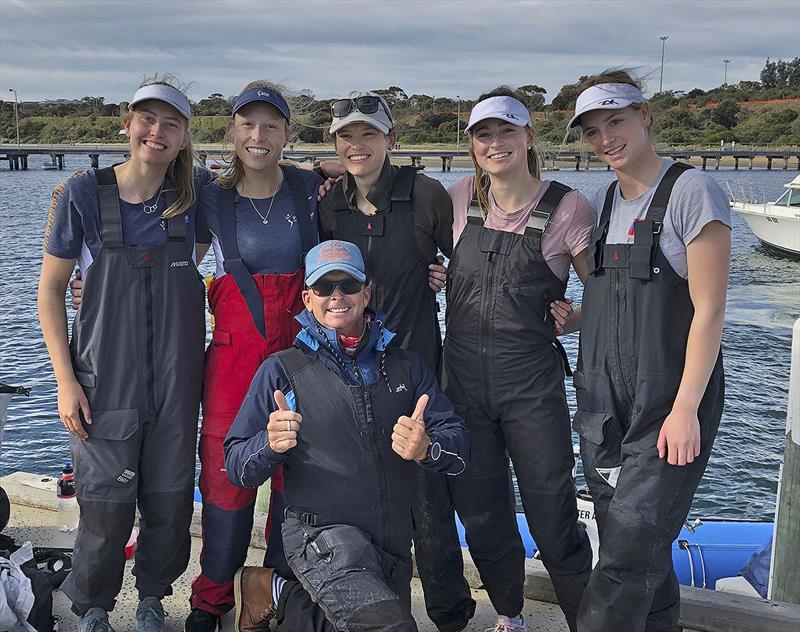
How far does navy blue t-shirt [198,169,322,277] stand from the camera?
135 inches

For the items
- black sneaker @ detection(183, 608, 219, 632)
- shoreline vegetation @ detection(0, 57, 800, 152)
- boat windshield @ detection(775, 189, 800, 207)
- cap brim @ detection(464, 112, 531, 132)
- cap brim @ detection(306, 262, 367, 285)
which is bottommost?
black sneaker @ detection(183, 608, 219, 632)

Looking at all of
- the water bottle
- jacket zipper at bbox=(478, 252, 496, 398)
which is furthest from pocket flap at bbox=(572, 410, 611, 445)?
the water bottle

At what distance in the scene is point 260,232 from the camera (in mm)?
3445

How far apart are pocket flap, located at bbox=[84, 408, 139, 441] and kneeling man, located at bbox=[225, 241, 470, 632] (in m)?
0.43

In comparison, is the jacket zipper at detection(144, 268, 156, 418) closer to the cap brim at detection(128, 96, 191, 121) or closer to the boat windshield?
the cap brim at detection(128, 96, 191, 121)

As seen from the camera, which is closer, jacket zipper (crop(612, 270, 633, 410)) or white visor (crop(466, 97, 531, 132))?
jacket zipper (crop(612, 270, 633, 410))

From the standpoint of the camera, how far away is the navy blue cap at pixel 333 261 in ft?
10.2

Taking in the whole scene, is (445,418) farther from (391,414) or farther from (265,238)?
(265,238)

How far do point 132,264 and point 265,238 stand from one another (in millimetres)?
554

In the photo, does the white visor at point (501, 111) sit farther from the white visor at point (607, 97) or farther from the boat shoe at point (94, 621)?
the boat shoe at point (94, 621)

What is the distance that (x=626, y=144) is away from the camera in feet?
9.81

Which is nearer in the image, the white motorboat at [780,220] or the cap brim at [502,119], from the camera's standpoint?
the cap brim at [502,119]

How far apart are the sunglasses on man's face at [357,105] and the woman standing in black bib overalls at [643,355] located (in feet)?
3.07

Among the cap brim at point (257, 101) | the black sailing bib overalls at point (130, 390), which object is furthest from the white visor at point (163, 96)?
the black sailing bib overalls at point (130, 390)
